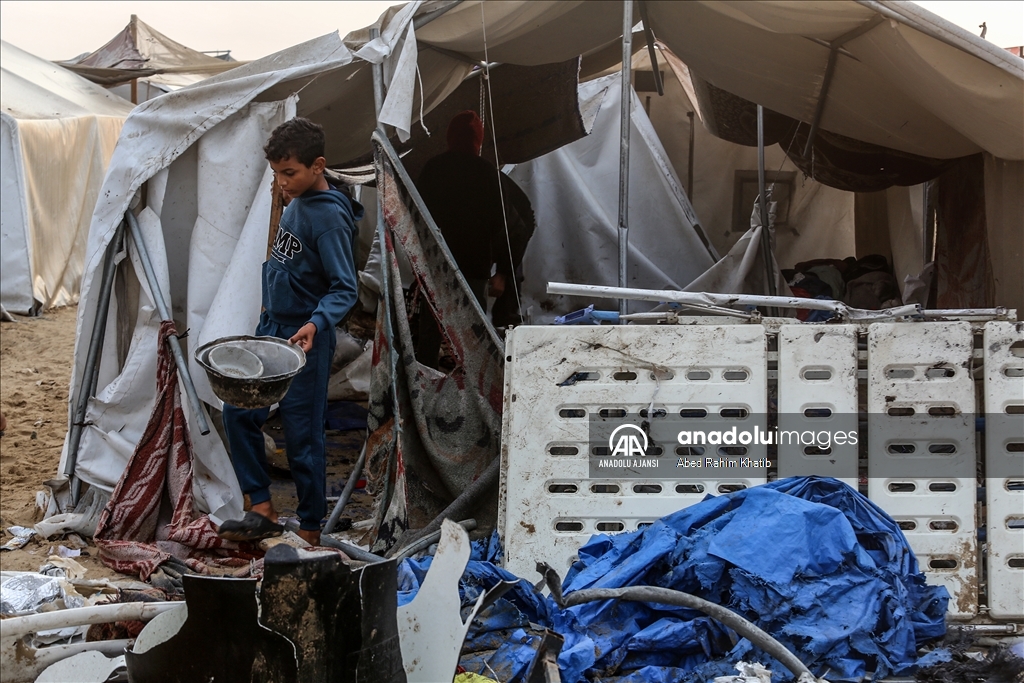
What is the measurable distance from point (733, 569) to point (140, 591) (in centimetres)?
188

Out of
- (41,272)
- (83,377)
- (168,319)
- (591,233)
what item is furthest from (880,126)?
(41,272)

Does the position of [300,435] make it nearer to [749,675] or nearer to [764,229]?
[749,675]

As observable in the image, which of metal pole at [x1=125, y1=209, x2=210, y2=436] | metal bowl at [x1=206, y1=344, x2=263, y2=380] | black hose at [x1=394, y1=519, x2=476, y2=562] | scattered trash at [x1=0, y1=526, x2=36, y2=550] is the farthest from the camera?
metal pole at [x1=125, y1=209, x2=210, y2=436]

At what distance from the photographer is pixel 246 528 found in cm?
296

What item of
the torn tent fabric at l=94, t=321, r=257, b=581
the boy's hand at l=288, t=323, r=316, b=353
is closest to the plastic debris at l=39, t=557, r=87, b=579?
the torn tent fabric at l=94, t=321, r=257, b=581

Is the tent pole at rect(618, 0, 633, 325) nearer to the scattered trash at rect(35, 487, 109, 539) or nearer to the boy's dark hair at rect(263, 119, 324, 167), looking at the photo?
the boy's dark hair at rect(263, 119, 324, 167)

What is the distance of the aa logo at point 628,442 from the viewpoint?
3.19m

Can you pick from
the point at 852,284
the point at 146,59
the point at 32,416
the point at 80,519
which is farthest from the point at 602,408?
the point at 146,59

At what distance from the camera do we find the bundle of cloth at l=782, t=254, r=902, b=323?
6082mm

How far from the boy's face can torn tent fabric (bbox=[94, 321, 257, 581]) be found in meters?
0.93

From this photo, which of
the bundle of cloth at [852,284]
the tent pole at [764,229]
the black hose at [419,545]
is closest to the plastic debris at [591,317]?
the black hose at [419,545]

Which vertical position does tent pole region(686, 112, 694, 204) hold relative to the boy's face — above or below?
above

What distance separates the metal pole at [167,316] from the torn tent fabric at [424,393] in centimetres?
72

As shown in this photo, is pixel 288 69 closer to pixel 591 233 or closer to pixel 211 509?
pixel 211 509
